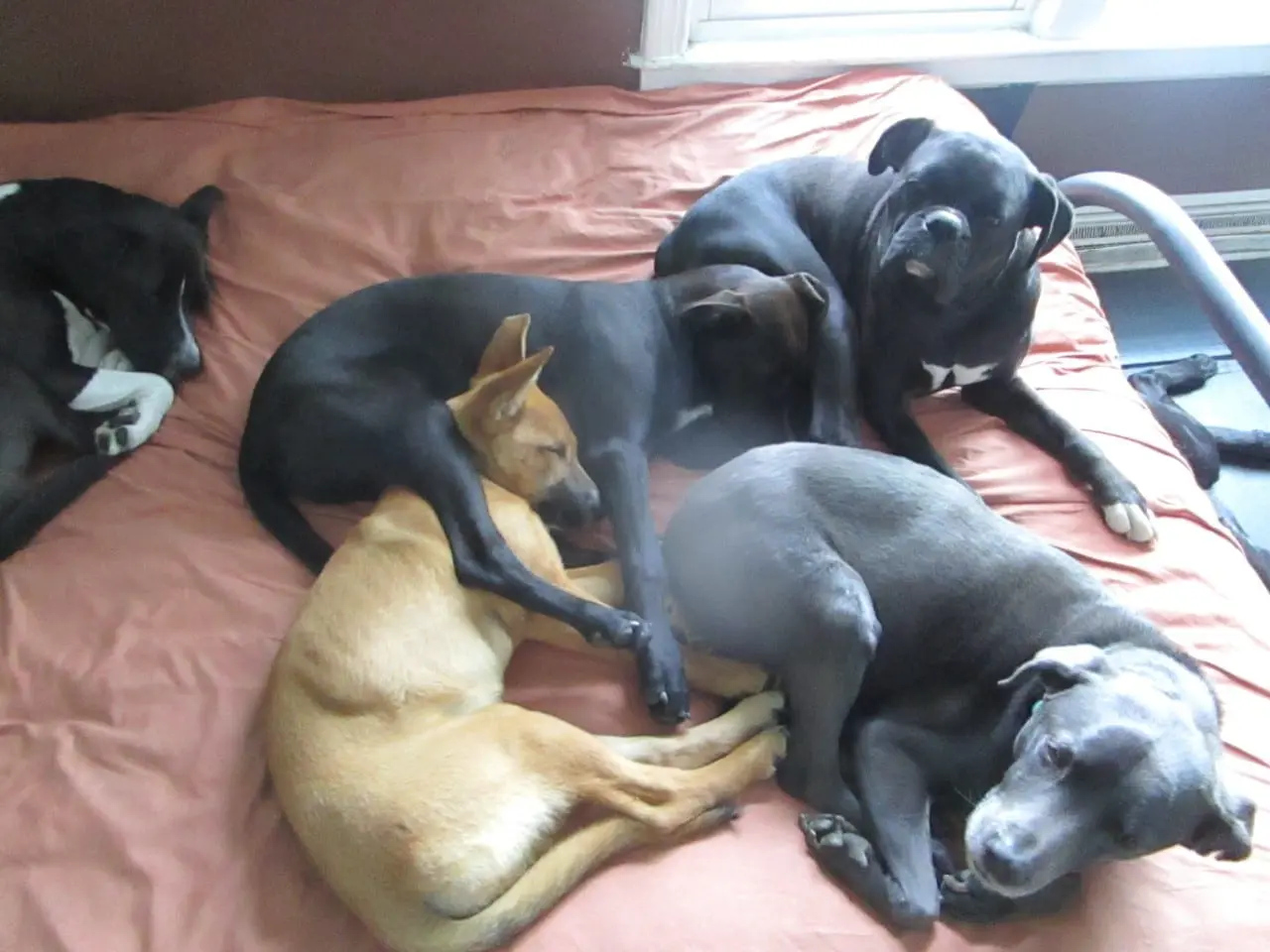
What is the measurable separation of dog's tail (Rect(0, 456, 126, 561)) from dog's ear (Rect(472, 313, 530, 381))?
0.84 meters

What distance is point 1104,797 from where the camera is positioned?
1.53 m

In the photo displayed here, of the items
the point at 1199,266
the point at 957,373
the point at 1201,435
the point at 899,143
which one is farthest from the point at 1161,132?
the point at 957,373

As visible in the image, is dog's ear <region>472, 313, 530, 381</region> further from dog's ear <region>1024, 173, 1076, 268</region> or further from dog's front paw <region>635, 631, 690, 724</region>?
dog's ear <region>1024, 173, 1076, 268</region>

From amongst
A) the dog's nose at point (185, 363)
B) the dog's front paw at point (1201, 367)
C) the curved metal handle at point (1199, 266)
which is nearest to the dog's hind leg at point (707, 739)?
the curved metal handle at point (1199, 266)

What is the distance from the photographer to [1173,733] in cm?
156

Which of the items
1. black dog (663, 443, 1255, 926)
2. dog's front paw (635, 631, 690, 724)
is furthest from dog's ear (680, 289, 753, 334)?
dog's front paw (635, 631, 690, 724)

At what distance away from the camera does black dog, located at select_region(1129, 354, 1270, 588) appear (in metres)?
2.93

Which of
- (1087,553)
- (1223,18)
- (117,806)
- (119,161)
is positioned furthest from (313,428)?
(1223,18)

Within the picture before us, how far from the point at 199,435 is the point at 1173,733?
2002mm

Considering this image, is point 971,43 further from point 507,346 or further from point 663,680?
point 663,680

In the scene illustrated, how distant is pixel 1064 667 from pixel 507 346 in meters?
1.22

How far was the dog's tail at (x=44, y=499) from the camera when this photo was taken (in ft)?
6.97

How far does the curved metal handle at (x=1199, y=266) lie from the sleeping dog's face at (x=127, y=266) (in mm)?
2259

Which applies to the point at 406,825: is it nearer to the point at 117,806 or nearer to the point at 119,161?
the point at 117,806
